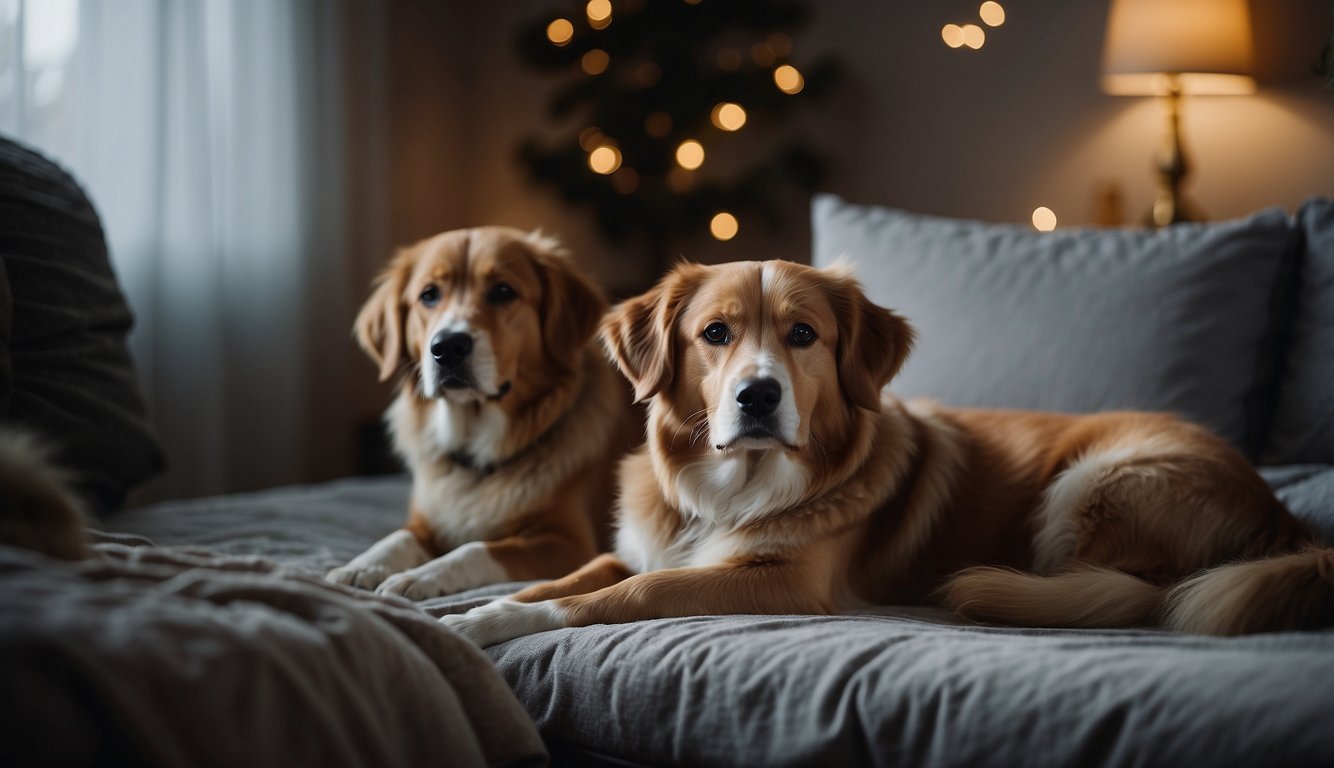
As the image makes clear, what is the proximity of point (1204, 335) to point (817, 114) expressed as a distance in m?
2.14

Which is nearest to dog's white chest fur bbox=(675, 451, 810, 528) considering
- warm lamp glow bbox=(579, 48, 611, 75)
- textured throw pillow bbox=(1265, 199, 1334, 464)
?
textured throw pillow bbox=(1265, 199, 1334, 464)

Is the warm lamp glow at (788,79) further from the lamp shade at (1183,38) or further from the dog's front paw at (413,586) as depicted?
the dog's front paw at (413,586)

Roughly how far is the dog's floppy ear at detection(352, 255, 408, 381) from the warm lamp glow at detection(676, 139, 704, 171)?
1733 mm

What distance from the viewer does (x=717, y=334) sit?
1.81 metres

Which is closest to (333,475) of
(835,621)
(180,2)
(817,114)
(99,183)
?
(99,183)

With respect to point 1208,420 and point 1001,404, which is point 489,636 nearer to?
point 1001,404

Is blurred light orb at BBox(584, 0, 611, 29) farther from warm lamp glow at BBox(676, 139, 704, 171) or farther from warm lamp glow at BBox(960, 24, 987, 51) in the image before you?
warm lamp glow at BBox(960, 24, 987, 51)

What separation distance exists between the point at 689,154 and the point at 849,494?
7.89 ft

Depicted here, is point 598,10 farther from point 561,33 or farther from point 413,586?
point 413,586

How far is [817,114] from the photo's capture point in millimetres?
4047

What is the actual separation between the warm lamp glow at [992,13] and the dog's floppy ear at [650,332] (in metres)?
2.20

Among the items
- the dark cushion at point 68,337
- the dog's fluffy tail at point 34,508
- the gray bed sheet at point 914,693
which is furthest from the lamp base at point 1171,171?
the dog's fluffy tail at point 34,508

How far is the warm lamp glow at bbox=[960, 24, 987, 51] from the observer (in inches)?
145

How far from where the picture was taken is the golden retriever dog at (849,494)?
1643mm
